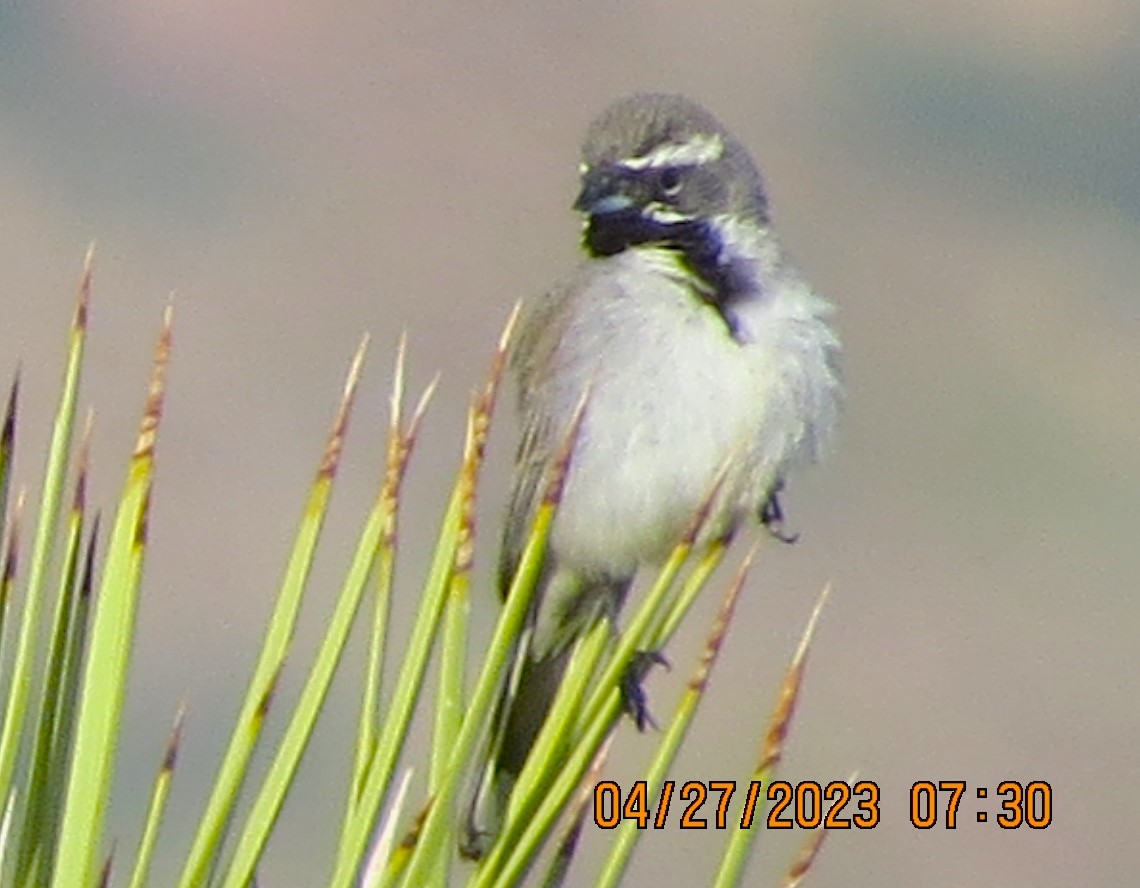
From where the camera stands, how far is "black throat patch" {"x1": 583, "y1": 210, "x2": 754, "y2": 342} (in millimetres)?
3133

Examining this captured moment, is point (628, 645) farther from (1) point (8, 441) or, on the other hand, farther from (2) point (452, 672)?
(1) point (8, 441)

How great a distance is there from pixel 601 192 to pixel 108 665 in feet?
6.18

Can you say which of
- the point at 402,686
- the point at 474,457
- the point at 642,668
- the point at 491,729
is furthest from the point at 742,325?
the point at 402,686

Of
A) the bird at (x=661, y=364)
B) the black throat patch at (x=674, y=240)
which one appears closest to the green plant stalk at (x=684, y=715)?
the bird at (x=661, y=364)

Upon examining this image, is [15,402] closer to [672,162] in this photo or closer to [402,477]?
[402,477]

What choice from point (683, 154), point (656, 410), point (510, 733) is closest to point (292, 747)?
point (510, 733)

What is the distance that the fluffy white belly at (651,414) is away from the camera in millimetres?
2963

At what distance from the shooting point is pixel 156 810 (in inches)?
Answer: 53.9

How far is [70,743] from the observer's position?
4.74 feet

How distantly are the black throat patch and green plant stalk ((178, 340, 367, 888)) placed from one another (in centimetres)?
160

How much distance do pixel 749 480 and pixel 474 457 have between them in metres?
1.41

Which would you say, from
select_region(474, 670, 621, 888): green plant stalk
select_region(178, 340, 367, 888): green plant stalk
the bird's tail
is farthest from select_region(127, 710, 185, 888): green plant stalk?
the bird's tail

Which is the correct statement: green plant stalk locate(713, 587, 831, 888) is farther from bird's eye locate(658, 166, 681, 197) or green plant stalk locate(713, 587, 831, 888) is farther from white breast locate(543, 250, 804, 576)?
bird's eye locate(658, 166, 681, 197)

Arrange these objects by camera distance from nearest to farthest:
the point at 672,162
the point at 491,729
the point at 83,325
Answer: the point at 83,325, the point at 491,729, the point at 672,162
